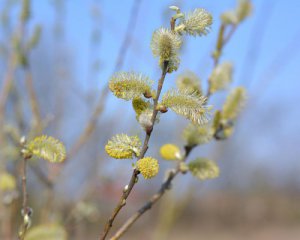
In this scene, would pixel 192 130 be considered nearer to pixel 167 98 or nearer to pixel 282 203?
pixel 167 98

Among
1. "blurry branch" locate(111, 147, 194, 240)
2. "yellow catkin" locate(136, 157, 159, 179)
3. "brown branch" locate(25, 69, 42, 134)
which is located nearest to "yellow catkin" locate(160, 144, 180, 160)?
A: "blurry branch" locate(111, 147, 194, 240)

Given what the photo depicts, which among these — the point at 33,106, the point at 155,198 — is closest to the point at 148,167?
the point at 155,198

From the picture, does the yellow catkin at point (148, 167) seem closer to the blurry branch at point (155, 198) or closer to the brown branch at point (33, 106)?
the blurry branch at point (155, 198)

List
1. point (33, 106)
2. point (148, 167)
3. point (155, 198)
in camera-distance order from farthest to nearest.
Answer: point (33, 106) < point (155, 198) < point (148, 167)

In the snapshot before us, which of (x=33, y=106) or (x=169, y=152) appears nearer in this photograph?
(x=169, y=152)

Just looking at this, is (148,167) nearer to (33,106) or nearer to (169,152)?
(169,152)

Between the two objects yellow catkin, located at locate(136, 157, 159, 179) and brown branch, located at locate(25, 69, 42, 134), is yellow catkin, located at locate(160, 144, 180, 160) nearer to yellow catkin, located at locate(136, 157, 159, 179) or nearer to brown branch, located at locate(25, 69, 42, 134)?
yellow catkin, located at locate(136, 157, 159, 179)

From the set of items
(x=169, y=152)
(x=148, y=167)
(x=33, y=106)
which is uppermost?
(x=33, y=106)

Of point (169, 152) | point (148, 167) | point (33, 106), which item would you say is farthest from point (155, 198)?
point (33, 106)

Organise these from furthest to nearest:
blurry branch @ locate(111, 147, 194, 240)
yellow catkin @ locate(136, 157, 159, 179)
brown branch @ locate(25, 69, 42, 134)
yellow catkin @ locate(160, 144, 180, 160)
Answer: brown branch @ locate(25, 69, 42, 134) < yellow catkin @ locate(160, 144, 180, 160) < blurry branch @ locate(111, 147, 194, 240) < yellow catkin @ locate(136, 157, 159, 179)

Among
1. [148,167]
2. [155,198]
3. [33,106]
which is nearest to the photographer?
[148,167]

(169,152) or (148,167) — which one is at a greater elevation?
(169,152)

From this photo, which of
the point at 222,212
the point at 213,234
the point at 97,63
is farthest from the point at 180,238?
the point at 97,63
